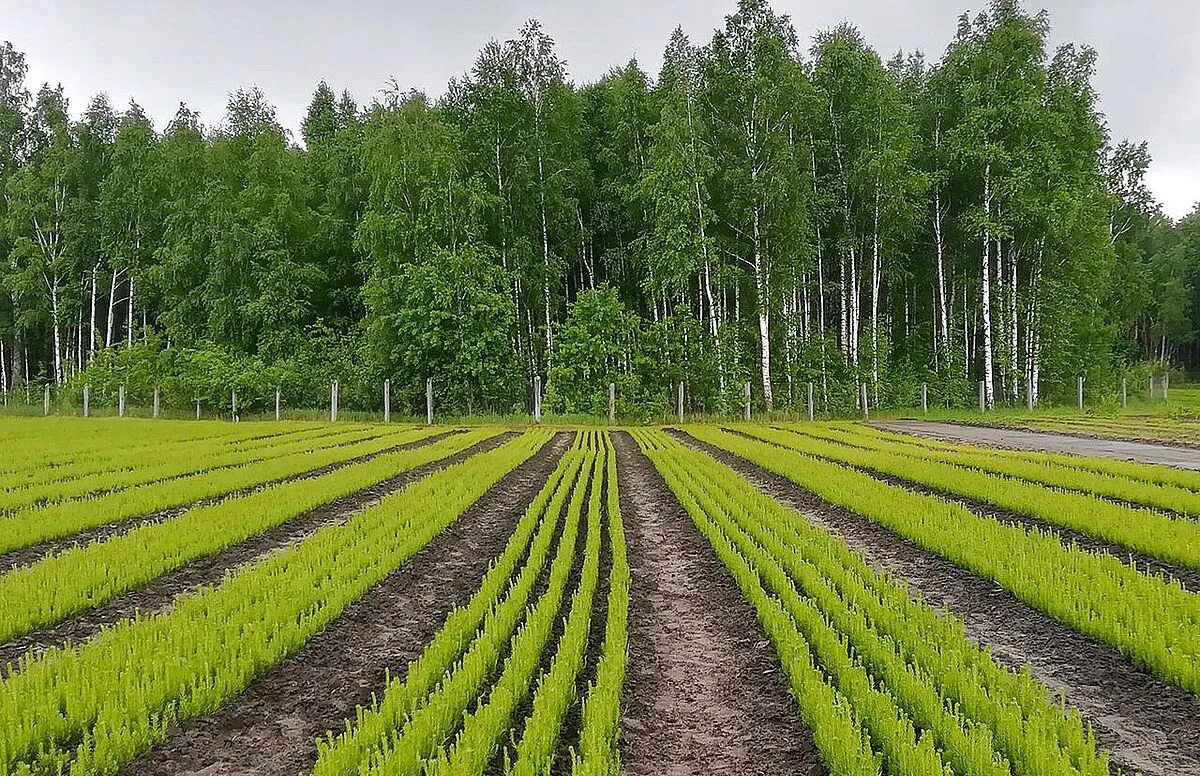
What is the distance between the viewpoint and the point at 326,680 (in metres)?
4.70

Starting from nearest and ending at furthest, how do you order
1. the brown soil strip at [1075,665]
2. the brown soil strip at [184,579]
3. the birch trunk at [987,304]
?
the brown soil strip at [1075,665], the brown soil strip at [184,579], the birch trunk at [987,304]

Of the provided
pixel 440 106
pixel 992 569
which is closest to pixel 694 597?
pixel 992 569

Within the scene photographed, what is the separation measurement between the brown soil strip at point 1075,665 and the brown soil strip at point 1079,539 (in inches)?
53.5

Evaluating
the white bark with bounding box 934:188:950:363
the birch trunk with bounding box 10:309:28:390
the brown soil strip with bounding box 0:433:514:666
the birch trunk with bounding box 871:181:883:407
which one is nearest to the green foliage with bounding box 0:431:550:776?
the brown soil strip with bounding box 0:433:514:666

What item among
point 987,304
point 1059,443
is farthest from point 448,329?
point 987,304

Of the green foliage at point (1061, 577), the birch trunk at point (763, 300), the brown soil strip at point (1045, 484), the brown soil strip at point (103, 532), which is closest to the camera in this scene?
the green foliage at point (1061, 577)

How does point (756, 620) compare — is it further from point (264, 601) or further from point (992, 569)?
point (264, 601)

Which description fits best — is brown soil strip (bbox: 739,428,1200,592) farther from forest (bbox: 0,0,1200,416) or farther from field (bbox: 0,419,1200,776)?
forest (bbox: 0,0,1200,416)

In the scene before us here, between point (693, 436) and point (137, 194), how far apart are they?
37.5 m

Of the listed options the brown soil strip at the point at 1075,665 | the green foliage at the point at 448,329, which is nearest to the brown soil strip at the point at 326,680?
the brown soil strip at the point at 1075,665

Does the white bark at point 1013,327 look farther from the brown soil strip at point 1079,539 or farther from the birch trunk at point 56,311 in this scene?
the birch trunk at point 56,311

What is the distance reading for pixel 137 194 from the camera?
41.8m

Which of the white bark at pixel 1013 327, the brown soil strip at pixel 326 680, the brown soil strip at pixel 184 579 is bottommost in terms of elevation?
the brown soil strip at pixel 326 680

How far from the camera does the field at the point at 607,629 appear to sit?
3.66 metres
